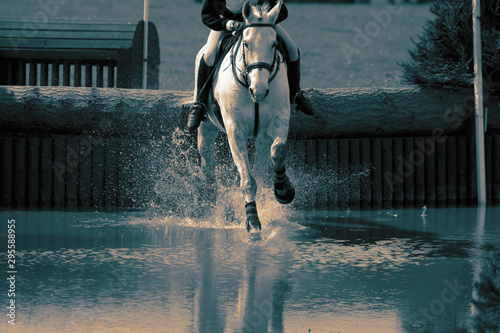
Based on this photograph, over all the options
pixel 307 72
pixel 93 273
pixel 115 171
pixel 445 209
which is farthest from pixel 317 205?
pixel 307 72

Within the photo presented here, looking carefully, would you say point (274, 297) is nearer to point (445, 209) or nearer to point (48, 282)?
point (48, 282)

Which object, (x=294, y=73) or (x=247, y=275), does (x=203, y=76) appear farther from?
(x=247, y=275)

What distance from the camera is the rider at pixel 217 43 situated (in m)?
7.87

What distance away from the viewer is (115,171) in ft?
34.7

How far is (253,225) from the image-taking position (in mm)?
7020

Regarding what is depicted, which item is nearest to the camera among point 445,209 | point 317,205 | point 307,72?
point 445,209

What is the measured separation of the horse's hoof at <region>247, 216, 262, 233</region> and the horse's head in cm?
114

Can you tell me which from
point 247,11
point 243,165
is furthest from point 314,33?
point 247,11

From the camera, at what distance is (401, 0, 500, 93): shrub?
1062cm

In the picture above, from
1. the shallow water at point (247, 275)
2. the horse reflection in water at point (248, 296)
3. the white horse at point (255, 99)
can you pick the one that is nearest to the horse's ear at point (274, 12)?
the white horse at point (255, 99)

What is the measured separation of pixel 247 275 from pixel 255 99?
1.99m

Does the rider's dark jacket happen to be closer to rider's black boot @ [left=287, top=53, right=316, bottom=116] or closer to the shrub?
rider's black boot @ [left=287, top=53, right=316, bottom=116]

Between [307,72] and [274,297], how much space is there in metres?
16.6

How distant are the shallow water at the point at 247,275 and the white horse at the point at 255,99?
573mm
